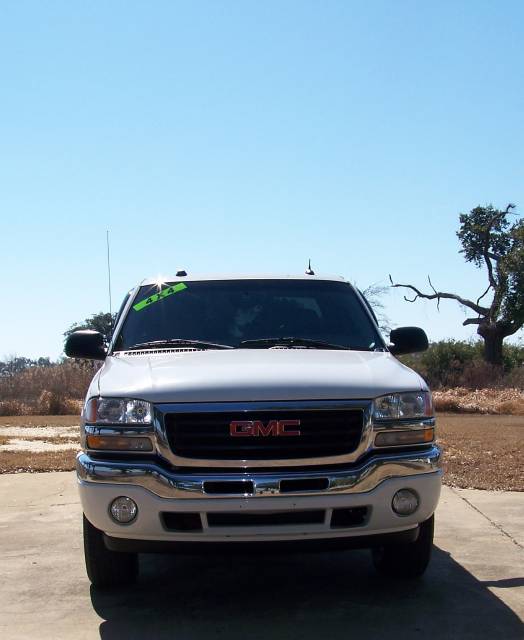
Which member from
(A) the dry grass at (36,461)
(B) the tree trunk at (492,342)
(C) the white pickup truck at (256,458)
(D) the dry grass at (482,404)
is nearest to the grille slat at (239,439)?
(C) the white pickup truck at (256,458)

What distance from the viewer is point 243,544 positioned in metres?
4.14

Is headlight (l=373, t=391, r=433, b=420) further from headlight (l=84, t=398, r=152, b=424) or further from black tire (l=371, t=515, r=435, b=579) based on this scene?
headlight (l=84, t=398, r=152, b=424)

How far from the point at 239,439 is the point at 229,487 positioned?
24 cm

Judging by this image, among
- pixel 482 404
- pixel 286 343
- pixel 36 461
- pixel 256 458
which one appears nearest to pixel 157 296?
pixel 286 343

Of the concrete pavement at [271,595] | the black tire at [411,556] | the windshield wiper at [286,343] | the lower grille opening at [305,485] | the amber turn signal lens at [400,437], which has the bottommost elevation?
the concrete pavement at [271,595]

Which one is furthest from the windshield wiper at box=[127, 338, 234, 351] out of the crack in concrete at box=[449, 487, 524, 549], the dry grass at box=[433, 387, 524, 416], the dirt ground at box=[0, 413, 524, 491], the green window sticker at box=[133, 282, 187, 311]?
the dry grass at box=[433, 387, 524, 416]

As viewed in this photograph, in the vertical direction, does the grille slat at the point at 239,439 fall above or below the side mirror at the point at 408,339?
below

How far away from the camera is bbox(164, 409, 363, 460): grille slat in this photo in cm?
416

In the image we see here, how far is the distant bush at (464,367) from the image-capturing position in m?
35.9

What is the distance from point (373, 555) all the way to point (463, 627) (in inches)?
45.7

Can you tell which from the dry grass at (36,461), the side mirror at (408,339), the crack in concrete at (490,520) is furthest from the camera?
the dry grass at (36,461)

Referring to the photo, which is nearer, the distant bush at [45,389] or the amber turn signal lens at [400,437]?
the amber turn signal lens at [400,437]

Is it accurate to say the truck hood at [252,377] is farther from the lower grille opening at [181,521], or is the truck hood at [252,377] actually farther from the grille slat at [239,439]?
the lower grille opening at [181,521]

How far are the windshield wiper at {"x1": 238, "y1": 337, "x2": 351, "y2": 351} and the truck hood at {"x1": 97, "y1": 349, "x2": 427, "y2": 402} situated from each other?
25 centimetres
